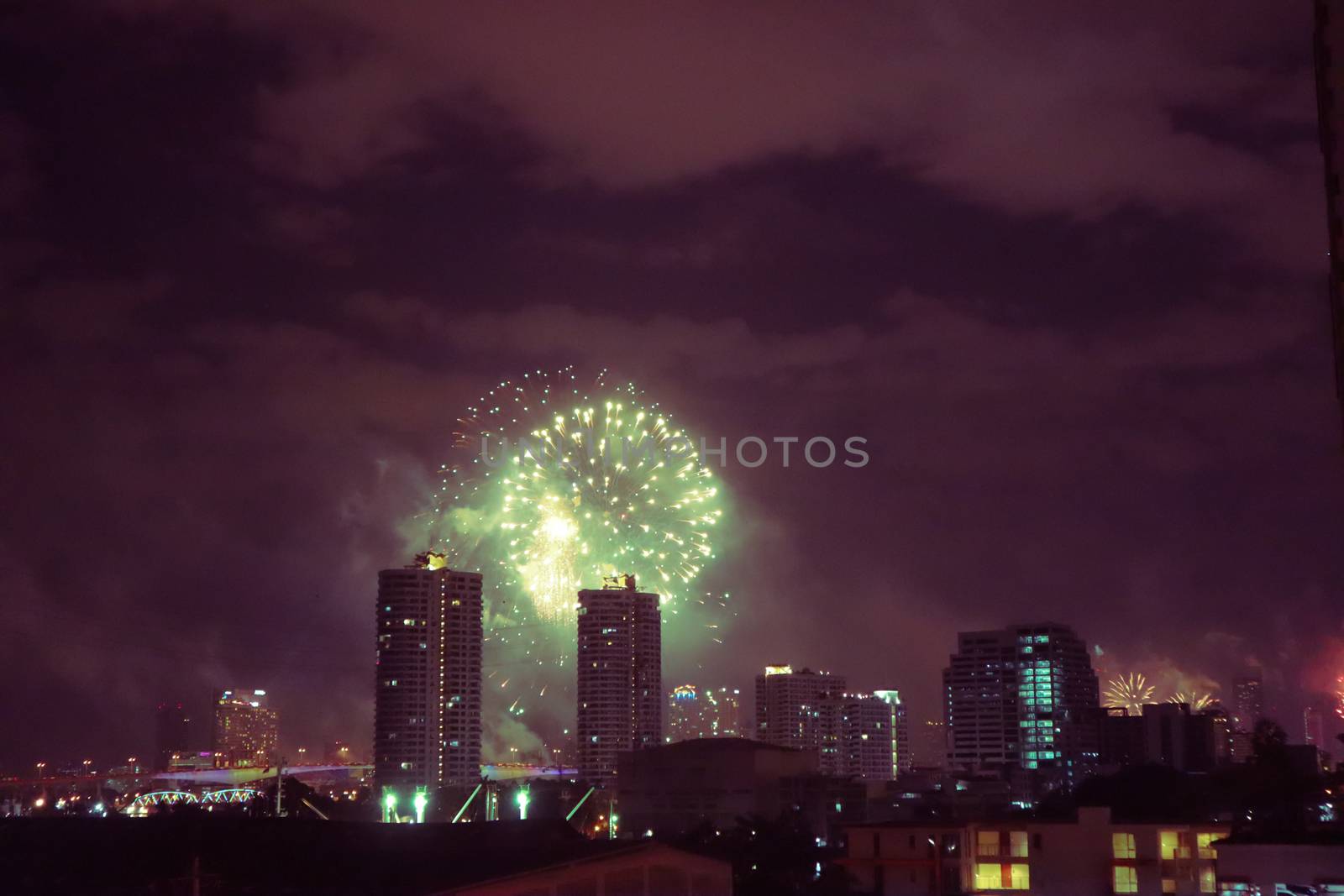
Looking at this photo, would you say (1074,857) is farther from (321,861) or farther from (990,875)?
(321,861)

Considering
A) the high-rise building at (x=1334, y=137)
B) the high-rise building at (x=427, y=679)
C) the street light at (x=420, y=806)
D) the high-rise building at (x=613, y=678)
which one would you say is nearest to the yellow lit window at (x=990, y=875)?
the high-rise building at (x=1334, y=137)

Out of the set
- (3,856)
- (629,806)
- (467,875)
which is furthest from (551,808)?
(467,875)

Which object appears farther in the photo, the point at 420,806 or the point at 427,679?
the point at 427,679

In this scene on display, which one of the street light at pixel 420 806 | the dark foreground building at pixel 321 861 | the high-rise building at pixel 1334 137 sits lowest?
the street light at pixel 420 806

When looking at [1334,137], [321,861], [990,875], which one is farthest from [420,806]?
[1334,137]

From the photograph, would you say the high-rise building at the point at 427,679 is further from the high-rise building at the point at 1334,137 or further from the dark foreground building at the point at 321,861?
the high-rise building at the point at 1334,137

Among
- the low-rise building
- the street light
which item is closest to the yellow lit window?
the low-rise building

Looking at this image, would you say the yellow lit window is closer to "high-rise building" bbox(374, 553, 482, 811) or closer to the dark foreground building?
the dark foreground building
